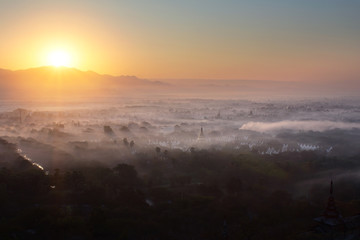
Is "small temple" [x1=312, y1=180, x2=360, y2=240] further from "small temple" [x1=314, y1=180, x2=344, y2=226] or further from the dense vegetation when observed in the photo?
the dense vegetation

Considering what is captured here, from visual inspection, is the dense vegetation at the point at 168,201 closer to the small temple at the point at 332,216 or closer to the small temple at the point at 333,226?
the small temple at the point at 333,226

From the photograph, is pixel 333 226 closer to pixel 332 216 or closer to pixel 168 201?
pixel 332 216

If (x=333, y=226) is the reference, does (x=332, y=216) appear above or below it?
above

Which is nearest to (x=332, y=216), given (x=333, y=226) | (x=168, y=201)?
(x=333, y=226)

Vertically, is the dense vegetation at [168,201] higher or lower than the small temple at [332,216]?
lower

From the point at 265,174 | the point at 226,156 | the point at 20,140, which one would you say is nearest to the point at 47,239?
the point at 265,174

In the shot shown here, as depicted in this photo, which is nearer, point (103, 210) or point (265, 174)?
A: point (103, 210)

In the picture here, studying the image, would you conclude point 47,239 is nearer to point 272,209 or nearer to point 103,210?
point 103,210

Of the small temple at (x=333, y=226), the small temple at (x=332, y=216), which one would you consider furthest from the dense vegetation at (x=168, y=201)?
the small temple at (x=332, y=216)

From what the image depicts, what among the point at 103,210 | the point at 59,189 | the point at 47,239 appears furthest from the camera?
the point at 59,189

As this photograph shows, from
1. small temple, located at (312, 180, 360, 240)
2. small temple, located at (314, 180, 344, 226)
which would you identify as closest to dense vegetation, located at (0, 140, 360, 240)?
small temple, located at (312, 180, 360, 240)

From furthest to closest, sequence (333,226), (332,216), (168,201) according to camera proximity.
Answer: (168,201) → (332,216) → (333,226)
